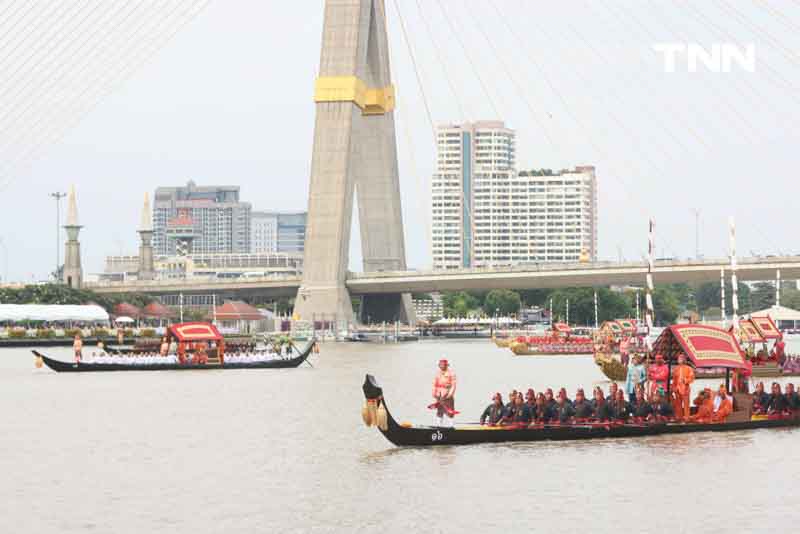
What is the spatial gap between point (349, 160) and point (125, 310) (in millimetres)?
40015

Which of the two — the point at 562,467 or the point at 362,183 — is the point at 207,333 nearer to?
the point at 562,467

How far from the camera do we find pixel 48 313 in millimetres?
131750

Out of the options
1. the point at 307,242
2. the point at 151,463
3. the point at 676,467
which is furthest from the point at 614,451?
the point at 307,242

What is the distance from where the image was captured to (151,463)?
3631 cm

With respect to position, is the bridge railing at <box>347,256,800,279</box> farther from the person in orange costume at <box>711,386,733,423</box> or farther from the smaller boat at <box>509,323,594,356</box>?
the person in orange costume at <box>711,386,733,423</box>

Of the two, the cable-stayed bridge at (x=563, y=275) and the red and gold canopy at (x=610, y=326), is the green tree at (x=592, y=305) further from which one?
the red and gold canopy at (x=610, y=326)

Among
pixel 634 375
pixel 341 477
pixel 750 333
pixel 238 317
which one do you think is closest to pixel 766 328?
pixel 750 333

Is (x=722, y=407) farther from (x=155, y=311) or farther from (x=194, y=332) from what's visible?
(x=155, y=311)

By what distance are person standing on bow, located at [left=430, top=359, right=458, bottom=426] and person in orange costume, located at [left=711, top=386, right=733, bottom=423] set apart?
7551 millimetres

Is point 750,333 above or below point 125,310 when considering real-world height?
below

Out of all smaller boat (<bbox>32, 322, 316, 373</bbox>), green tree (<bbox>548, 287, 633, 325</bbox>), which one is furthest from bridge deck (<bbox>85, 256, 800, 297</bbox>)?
green tree (<bbox>548, 287, 633, 325</bbox>)

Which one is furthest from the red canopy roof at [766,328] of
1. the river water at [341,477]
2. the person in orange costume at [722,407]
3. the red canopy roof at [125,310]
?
the red canopy roof at [125,310]

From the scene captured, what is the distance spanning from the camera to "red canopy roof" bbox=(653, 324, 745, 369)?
40531 mm

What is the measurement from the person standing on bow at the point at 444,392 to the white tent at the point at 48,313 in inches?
3875
